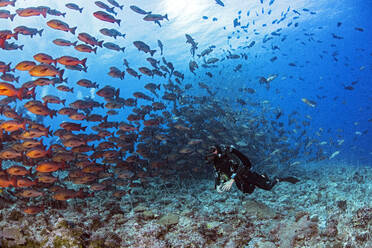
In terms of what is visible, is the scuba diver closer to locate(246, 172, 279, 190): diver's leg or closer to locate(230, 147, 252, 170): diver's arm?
locate(230, 147, 252, 170): diver's arm

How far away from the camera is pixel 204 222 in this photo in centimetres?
584

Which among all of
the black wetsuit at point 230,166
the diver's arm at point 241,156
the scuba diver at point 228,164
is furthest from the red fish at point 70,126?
the diver's arm at point 241,156

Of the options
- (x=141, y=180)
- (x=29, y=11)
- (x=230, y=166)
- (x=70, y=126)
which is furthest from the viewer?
(x=141, y=180)

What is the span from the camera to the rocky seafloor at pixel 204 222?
4.24m

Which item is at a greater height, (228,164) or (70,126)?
(70,126)

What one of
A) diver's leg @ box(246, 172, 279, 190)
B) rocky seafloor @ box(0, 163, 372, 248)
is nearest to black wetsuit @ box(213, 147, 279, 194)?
diver's leg @ box(246, 172, 279, 190)

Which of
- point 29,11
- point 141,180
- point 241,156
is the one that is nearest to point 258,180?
point 241,156

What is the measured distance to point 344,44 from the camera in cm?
4597

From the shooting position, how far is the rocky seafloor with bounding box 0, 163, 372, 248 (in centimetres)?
424

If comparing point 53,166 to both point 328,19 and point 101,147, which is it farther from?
point 328,19

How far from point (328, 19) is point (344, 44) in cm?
1948

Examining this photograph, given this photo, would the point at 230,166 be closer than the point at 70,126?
Yes

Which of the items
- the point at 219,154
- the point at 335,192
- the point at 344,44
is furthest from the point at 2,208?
the point at 344,44

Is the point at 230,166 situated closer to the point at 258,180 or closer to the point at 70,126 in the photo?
the point at 258,180
